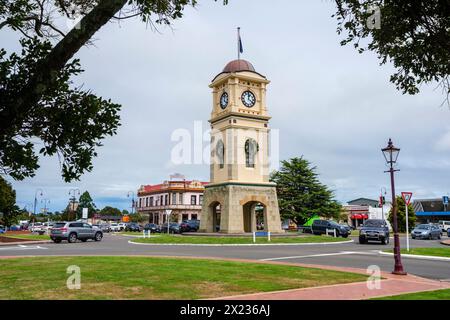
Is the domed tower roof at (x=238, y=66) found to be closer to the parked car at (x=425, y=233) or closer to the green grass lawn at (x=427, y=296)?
the parked car at (x=425, y=233)

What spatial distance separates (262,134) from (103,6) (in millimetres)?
34216

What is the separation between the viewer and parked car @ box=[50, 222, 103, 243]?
102ft

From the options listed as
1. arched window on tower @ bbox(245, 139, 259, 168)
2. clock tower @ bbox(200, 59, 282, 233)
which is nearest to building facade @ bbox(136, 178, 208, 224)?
clock tower @ bbox(200, 59, 282, 233)

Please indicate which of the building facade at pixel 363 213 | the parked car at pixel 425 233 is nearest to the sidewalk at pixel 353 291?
the parked car at pixel 425 233

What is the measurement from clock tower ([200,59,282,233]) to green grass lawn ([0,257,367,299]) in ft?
75.5

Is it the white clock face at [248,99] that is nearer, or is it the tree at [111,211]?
the white clock face at [248,99]

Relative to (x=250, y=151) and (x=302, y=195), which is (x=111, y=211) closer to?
(x=302, y=195)

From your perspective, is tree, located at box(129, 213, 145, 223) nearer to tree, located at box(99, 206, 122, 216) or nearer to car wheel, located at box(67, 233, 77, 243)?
tree, located at box(99, 206, 122, 216)

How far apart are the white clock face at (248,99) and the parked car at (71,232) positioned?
17836mm

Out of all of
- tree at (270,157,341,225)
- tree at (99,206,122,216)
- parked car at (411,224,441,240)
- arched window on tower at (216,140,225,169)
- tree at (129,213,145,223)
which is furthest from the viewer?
tree at (99,206,122,216)

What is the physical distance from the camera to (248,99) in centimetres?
3941

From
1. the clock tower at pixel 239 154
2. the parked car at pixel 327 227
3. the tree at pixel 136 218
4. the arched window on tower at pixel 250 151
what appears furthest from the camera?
the tree at pixel 136 218

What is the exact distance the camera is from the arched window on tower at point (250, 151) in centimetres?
3872

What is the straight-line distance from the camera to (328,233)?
41500 millimetres
